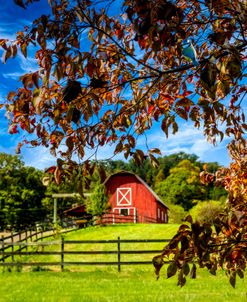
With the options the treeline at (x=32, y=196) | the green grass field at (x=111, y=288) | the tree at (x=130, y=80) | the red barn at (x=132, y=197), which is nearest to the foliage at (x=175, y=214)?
the treeline at (x=32, y=196)

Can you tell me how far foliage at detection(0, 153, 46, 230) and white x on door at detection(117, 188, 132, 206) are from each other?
41.4ft

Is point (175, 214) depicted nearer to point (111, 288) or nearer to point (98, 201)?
point (98, 201)

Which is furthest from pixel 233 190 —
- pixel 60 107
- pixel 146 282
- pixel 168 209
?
pixel 168 209

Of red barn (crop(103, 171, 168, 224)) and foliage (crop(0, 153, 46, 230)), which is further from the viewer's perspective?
foliage (crop(0, 153, 46, 230))

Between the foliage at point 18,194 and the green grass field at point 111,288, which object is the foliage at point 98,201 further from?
the green grass field at point 111,288

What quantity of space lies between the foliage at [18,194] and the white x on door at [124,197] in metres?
12.6

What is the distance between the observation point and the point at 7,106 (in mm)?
2996

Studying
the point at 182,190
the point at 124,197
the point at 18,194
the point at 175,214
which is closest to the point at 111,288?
the point at 124,197

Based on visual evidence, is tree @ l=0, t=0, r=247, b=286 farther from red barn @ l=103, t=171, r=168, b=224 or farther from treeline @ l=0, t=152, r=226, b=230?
treeline @ l=0, t=152, r=226, b=230

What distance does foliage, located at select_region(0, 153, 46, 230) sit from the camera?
49.4m

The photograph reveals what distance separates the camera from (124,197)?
4238 cm

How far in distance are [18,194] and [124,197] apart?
1564 centimetres

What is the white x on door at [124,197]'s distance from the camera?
42375 millimetres

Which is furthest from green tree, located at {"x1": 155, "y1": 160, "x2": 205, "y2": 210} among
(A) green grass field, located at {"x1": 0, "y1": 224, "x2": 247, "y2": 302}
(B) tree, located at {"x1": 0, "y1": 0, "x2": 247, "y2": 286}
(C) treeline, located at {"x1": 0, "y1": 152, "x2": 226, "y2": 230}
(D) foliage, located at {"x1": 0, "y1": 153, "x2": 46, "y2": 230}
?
(B) tree, located at {"x1": 0, "y1": 0, "x2": 247, "y2": 286}
